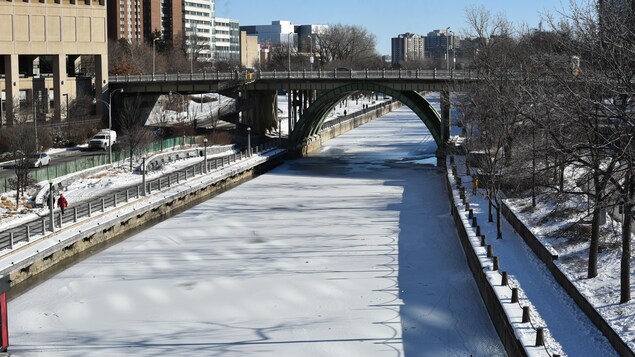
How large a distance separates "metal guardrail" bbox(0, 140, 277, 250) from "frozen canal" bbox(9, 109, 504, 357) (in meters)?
2.06

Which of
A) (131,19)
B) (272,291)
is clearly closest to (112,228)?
(272,291)

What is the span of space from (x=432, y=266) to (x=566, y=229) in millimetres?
4617

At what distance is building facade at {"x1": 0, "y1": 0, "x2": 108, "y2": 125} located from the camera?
70.7 metres

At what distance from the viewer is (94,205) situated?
4053 cm

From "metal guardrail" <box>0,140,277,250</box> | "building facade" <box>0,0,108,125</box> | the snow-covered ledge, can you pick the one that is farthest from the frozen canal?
"building facade" <box>0,0,108,125</box>

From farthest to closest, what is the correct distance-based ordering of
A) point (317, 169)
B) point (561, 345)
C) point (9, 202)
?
1. point (317, 169)
2. point (9, 202)
3. point (561, 345)

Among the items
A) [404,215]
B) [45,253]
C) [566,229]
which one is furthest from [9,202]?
[566,229]

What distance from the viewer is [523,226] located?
34375 millimetres

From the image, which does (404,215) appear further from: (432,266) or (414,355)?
(414,355)

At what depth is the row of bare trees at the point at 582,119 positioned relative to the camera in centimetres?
2303

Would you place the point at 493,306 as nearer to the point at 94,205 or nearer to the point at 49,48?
the point at 94,205

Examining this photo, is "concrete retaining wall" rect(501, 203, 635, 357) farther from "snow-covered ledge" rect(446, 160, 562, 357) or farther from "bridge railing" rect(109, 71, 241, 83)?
"bridge railing" rect(109, 71, 241, 83)

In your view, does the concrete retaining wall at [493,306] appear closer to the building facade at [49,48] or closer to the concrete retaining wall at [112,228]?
the concrete retaining wall at [112,228]

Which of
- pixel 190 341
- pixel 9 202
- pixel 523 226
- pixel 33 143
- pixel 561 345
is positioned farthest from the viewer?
pixel 33 143
